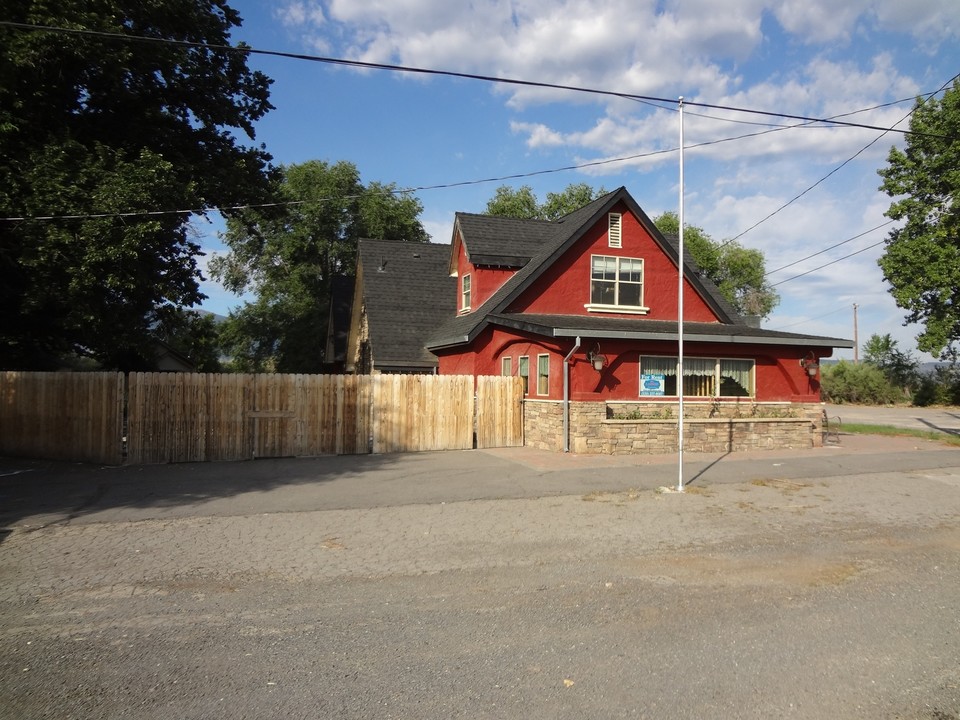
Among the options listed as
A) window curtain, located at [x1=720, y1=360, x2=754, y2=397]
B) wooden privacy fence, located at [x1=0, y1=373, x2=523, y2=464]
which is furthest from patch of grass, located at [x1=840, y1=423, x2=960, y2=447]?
wooden privacy fence, located at [x1=0, y1=373, x2=523, y2=464]

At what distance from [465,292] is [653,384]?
837 centimetres

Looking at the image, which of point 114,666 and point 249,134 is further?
point 249,134

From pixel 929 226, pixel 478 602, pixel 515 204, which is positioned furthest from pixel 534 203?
pixel 478 602

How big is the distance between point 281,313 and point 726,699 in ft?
131

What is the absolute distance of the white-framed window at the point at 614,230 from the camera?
68.5ft

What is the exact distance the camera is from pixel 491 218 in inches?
979

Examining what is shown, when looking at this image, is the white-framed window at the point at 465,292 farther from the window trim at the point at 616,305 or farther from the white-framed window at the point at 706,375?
the white-framed window at the point at 706,375

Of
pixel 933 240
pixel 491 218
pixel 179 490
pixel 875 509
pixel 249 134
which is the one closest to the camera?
pixel 875 509

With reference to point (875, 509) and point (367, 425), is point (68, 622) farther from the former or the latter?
point (367, 425)

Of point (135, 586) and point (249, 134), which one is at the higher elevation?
point (249, 134)

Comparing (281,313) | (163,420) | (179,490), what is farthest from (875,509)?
(281,313)

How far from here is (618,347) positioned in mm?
17359

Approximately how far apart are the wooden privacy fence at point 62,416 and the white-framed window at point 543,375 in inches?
378

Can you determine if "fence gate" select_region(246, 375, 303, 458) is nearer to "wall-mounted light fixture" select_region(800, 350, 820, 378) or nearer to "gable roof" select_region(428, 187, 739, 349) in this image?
"gable roof" select_region(428, 187, 739, 349)
